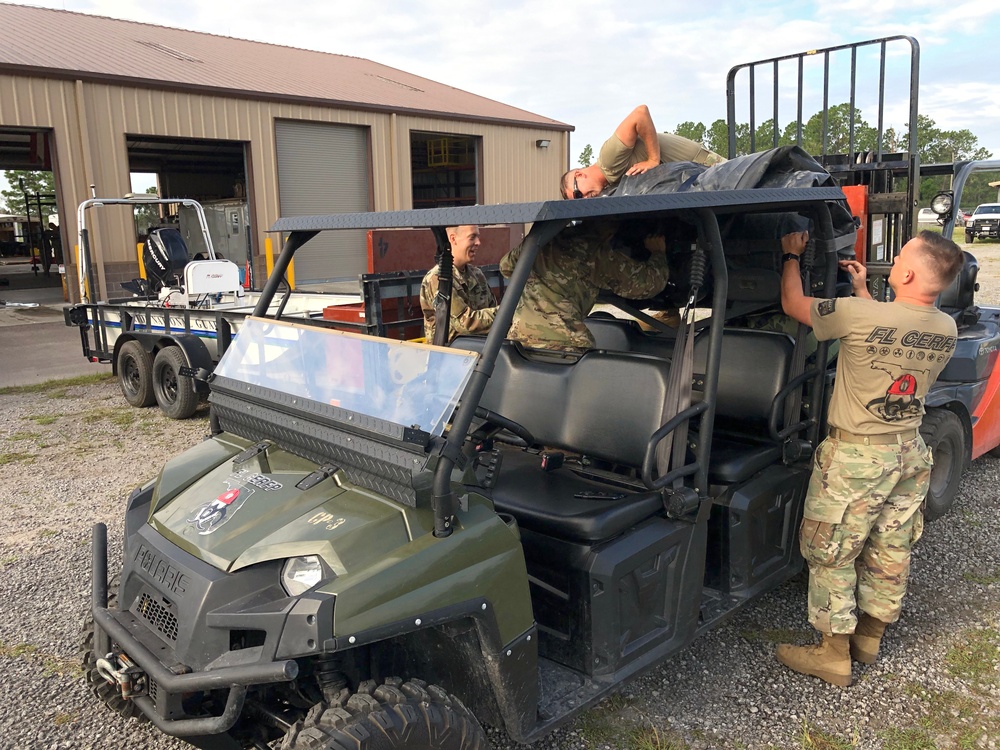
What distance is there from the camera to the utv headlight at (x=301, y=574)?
1.97 meters

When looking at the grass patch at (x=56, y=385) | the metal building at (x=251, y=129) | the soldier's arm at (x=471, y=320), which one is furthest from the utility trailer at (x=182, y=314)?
the metal building at (x=251, y=129)

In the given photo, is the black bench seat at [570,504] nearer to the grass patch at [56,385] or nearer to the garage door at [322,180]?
the grass patch at [56,385]

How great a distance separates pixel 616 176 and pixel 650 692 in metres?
2.24

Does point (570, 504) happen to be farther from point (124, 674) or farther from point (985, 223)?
point (985, 223)

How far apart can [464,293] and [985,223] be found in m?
31.2

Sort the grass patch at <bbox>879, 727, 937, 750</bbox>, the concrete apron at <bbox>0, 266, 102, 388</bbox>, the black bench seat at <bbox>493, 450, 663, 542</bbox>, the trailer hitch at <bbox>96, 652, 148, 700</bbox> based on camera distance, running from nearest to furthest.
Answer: the trailer hitch at <bbox>96, 652, 148, 700</bbox> < the black bench seat at <bbox>493, 450, 663, 542</bbox> < the grass patch at <bbox>879, 727, 937, 750</bbox> < the concrete apron at <bbox>0, 266, 102, 388</bbox>

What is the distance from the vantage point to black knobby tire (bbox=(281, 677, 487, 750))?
1788 millimetres

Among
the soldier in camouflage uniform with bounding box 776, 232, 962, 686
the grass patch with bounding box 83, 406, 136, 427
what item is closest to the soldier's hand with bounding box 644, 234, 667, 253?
the soldier in camouflage uniform with bounding box 776, 232, 962, 686

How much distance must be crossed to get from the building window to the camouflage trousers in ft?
60.8

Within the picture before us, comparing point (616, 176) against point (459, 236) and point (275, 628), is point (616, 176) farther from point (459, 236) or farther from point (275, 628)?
point (275, 628)

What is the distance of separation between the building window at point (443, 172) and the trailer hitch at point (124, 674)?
1930 centimetres

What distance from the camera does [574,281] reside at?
10.6 feet

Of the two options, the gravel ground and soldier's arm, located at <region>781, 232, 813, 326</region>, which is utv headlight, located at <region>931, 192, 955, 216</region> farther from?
soldier's arm, located at <region>781, 232, 813, 326</region>

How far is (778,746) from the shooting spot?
8.34 ft
